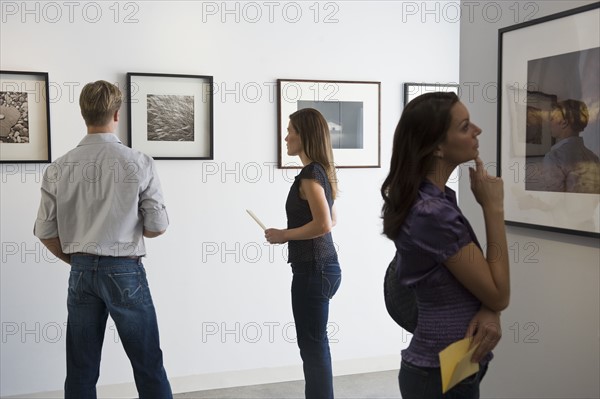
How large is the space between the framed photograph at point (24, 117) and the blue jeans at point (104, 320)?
4.19 ft

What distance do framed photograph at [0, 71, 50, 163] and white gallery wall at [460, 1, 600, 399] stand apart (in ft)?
7.80

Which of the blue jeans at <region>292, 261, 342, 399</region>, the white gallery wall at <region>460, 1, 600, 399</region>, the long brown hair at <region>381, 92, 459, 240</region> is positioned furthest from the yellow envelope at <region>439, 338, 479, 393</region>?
the blue jeans at <region>292, 261, 342, 399</region>

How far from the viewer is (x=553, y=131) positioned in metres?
2.02

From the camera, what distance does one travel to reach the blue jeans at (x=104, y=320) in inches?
107

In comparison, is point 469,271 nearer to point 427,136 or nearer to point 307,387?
point 427,136

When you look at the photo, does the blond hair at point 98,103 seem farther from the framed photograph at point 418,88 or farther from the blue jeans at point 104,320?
the framed photograph at point 418,88

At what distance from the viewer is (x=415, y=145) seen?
1651 mm

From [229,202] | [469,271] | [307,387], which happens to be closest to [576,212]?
[469,271]

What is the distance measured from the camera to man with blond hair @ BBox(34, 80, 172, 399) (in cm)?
270

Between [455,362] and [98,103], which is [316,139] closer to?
[98,103]

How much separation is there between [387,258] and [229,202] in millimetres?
1128

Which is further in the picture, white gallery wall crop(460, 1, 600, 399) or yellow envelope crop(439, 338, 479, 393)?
white gallery wall crop(460, 1, 600, 399)

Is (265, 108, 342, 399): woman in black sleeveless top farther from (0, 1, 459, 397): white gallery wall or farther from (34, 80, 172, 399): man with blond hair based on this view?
(0, 1, 459, 397): white gallery wall

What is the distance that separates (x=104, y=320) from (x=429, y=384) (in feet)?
5.32
